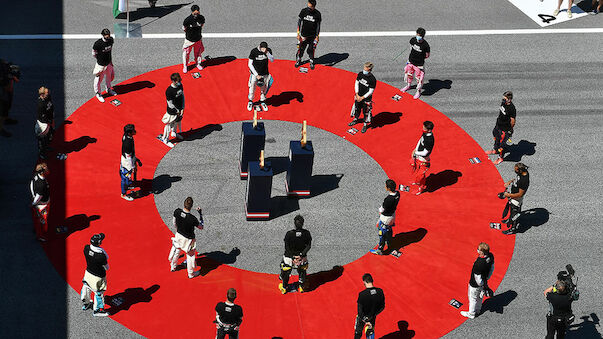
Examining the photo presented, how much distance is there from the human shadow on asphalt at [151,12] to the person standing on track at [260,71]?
7.11 metres

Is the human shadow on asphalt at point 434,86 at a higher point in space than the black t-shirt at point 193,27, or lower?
lower

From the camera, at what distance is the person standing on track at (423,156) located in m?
20.8

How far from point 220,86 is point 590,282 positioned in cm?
1319

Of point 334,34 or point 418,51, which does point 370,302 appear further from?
point 334,34

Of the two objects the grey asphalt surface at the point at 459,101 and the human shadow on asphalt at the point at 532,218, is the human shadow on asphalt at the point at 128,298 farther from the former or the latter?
the human shadow on asphalt at the point at 532,218

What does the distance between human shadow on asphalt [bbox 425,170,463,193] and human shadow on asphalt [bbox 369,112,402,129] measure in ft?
9.23

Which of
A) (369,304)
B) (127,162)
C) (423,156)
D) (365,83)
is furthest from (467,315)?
(127,162)

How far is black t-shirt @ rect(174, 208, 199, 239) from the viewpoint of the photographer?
17.5 m

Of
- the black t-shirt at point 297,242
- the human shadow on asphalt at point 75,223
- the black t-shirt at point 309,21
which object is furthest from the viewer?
the black t-shirt at point 309,21

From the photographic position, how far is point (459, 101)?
84.6 feet

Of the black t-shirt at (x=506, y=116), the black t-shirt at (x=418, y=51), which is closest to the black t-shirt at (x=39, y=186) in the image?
the black t-shirt at (x=418, y=51)

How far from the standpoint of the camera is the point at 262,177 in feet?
63.8

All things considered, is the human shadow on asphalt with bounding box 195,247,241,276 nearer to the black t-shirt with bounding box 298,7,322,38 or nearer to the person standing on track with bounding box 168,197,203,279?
the person standing on track with bounding box 168,197,203,279

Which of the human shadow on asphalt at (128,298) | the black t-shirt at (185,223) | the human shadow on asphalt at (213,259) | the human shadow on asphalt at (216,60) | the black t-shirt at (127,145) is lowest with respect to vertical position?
the human shadow on asphalt at (128,298)
